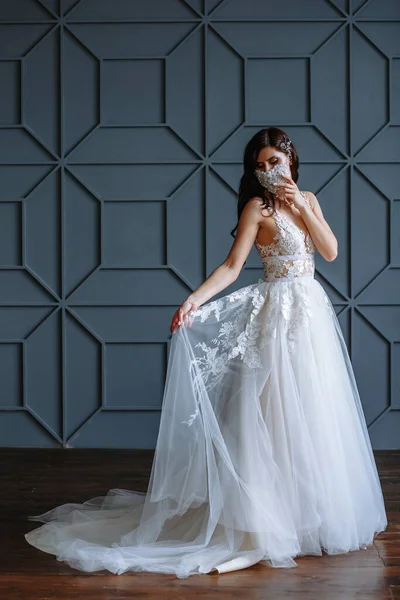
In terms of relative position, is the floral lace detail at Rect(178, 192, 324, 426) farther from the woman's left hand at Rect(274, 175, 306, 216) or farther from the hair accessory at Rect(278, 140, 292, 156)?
the hair accessory at Rect(278, 140, 292, 156)

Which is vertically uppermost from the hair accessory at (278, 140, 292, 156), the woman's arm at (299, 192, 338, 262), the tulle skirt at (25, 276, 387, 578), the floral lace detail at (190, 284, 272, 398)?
the hair accessory at (278, 140, 292, 156)

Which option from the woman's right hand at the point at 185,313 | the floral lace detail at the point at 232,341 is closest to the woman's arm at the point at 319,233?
the floral lace detail at the point at 232,341

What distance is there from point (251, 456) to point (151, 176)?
236 centimetres

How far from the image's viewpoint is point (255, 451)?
8.25 feet

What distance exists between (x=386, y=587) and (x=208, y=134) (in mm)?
2939

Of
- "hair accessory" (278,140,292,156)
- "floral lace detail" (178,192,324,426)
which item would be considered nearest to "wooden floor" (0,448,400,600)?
"floral lace detail" (178,192,324,426)

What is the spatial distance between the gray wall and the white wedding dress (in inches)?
64.3

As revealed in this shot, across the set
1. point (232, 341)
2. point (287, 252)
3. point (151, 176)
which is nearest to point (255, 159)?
point (287, 252)

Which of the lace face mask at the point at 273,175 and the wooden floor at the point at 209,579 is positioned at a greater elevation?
the lace face mask at the point at 273,175

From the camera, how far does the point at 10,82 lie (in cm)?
444

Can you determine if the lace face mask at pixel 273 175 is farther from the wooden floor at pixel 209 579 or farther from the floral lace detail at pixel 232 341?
the wooden floor at pixel 209 579

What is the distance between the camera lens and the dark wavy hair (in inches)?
106

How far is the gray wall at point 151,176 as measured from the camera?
171 inches

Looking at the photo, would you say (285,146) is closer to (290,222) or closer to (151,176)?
(290,222)
